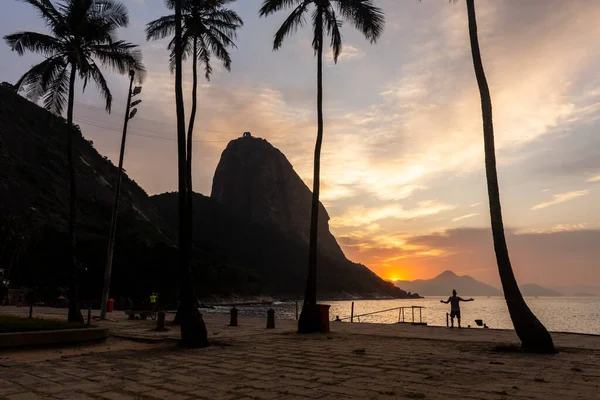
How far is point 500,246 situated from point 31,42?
63.5 ft

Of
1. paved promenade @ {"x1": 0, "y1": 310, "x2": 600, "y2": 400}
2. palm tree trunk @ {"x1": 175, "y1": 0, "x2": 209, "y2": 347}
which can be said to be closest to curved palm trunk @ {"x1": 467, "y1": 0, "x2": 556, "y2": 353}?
paved promenade @ {"x1": 0, "y1": 310, "x2": 600, "y2": 400}

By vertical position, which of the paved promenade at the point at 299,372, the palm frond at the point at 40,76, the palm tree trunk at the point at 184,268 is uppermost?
the palm frond at the point at 40,76

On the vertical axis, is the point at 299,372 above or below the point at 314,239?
below

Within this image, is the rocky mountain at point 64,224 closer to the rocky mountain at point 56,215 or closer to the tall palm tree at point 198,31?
the rocky mountain at point 56,215

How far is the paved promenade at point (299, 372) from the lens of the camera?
6473mm

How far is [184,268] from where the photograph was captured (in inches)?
520

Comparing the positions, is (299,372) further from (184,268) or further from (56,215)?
(56,215)

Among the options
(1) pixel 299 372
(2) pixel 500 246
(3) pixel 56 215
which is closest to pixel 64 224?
(3) pixel 56 215

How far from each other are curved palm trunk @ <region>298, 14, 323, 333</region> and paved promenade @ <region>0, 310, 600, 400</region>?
365cm

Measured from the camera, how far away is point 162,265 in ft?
331

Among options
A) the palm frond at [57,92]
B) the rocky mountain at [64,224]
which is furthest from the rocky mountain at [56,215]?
the palm frond at [57,92]

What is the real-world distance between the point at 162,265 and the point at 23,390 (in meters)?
98.4

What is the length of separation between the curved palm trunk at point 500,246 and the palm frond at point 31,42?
1616 cm

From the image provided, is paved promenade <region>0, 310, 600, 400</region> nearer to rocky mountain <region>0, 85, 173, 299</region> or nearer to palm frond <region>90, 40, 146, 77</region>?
palm frond <region>90, 40, 146, 77</region>
